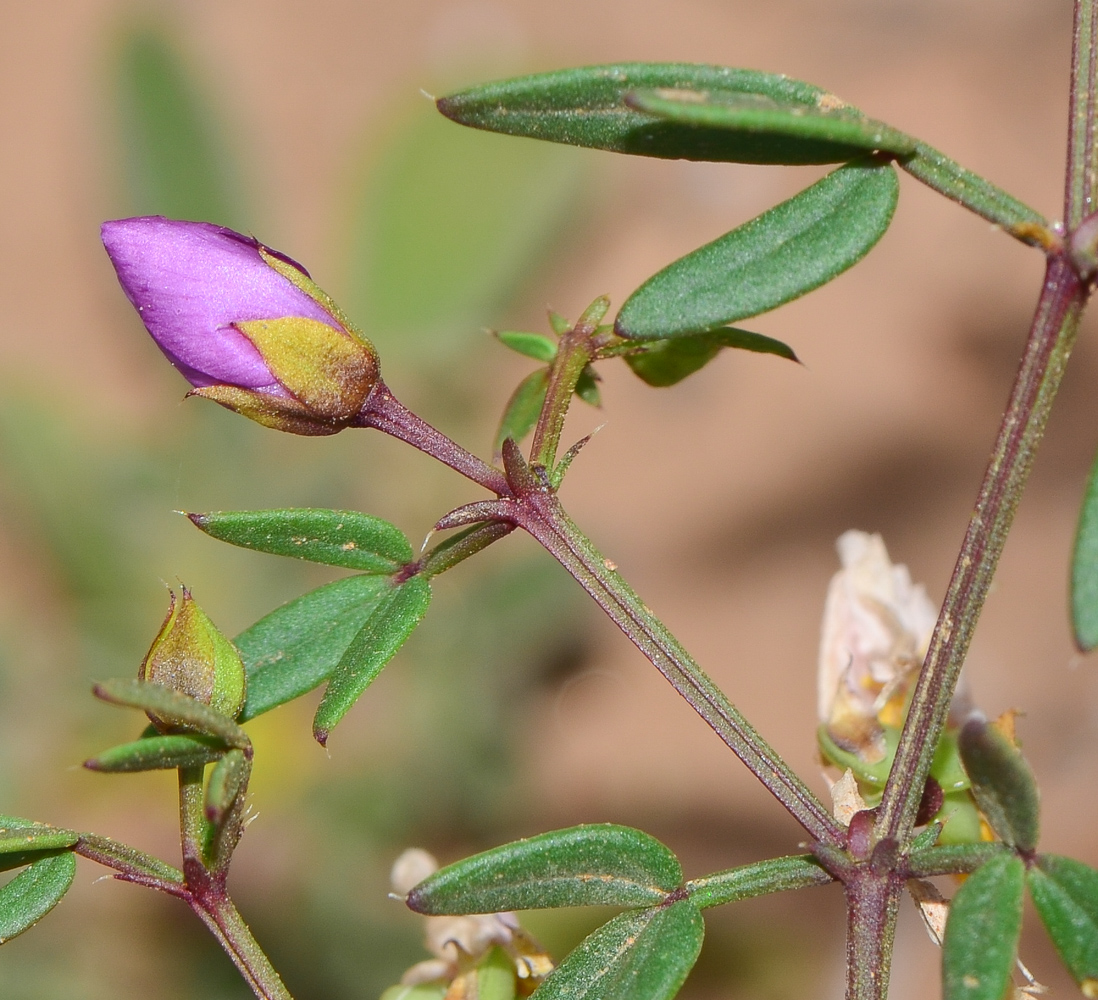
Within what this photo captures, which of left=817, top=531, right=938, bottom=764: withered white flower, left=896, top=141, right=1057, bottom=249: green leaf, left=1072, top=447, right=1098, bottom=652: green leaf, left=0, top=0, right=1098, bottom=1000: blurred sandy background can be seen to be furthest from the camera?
left=0, top=0, right=1098, bottom=1000: blurred sandy background

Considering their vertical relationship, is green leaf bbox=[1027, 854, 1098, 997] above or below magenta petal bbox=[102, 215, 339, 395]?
below

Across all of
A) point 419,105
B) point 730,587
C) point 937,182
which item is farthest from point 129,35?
point 937,182

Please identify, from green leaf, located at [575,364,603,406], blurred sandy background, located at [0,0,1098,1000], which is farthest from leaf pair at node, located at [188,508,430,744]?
blurred sandy background, located at [0,0,1098,1000]

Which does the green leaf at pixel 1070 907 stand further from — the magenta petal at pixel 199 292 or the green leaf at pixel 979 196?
the magenta petal at pixel 199 292

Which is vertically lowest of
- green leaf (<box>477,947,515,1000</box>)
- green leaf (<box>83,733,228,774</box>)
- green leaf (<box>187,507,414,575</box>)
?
green leaf (<box>477,947,515,1000</box>)

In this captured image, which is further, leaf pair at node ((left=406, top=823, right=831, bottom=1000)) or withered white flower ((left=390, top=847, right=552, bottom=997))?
withered white flower ((left=390, top=847, right=552, bottom=997))

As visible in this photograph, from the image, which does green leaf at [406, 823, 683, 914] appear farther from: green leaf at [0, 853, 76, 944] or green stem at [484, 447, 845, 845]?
green leaf at [0, 853, 76, 944]

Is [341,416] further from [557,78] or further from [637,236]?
[637,236]

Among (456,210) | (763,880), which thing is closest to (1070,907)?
(763,880)

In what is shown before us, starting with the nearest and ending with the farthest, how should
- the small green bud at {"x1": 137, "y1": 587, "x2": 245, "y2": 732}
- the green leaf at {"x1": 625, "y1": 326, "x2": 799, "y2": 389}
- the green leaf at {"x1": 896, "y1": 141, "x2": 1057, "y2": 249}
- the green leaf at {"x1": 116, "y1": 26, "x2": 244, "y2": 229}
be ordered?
the green leaf at {"x1": 896, "y1": 141, "x2": 1057, "y2": 249}, the small green bud at {"x1": 137, "y1": 587, "x2": 245, "y2": 732}, the green leaf at {"x1": 625, "y1": 326, "x2": 799, "y2": 389}, the green leaf at {"x1": 116, "y1": 26, "x2": 244, "y2": 229}
